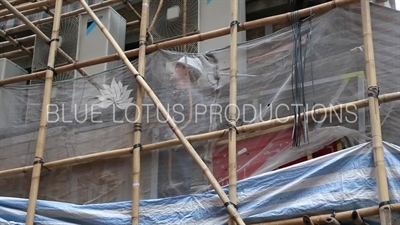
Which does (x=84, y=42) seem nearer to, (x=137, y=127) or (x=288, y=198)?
(x=137, y=127)

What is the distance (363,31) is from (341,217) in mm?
1597

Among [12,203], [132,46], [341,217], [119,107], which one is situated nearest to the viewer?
[341,217]

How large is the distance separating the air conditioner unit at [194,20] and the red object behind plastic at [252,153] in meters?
1.71

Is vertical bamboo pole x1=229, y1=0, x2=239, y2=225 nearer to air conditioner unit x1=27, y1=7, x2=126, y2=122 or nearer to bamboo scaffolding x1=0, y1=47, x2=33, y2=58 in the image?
air conditioner unit x1=27, y1=7, x2=126, y2=122

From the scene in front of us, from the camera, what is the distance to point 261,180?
4695 mm

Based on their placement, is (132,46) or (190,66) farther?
(132,46)

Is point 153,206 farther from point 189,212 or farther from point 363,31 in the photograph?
point 363,31

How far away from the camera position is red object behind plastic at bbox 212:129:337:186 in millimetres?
4961

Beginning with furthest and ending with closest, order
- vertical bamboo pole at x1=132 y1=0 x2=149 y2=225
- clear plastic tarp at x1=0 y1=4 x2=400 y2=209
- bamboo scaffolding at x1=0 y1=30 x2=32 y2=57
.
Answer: bamboo scaffolding at x1=0 y1=30 x2=32 y2=57 < vertical bamboo pole at x1=132 y1=0 x2=149 y2=225 < clear plastic tarp at x1=0 y1=4 x2=400 y2=209

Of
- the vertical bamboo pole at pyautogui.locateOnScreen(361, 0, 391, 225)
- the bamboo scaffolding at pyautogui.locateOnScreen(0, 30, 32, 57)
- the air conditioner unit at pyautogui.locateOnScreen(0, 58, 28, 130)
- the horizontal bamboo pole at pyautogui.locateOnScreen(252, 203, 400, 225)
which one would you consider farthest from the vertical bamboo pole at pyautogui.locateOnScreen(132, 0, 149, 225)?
the bamboo scaffolding at pyautogui.locateOnScreen(0, 30, 32, 57)

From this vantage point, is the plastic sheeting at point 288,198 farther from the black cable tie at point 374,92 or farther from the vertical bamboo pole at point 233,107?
the black cable tie at point 374,92

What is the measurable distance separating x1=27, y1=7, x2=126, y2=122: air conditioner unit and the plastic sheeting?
2.32 meters

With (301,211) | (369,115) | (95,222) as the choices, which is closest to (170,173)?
(95,222)

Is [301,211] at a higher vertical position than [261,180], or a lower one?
lower
